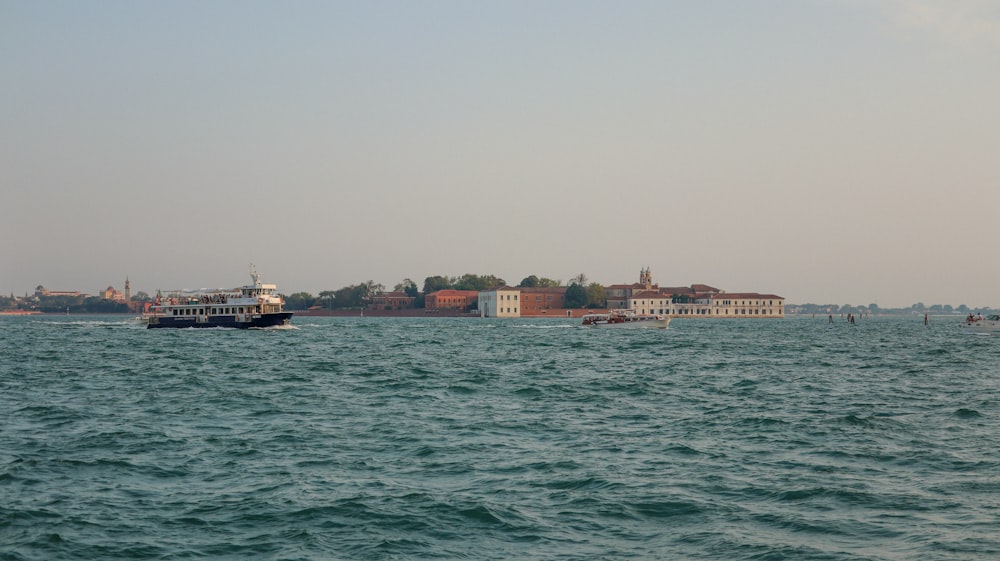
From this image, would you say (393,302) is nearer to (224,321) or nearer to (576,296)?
(576,296)

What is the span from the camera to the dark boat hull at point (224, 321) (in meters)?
73.1

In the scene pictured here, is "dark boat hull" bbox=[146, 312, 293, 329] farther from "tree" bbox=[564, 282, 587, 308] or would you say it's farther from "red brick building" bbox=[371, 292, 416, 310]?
"red brick building" bbox=[371, 292, 416, 310]

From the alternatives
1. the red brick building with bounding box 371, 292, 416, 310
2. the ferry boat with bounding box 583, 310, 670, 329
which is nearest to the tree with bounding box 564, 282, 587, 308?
the red brick building with bounding box 371, 292, 416, 310

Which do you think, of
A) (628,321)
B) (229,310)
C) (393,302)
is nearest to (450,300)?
(393,302)

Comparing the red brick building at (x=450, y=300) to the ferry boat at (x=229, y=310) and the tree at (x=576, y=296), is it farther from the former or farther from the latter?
the ferry boat at (x=229, y=310)

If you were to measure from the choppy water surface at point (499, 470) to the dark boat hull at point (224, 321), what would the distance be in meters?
47.7

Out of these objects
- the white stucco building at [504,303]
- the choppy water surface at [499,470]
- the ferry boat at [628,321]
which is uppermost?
the white stucco building at [504,303]

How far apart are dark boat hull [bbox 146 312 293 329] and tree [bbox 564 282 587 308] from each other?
9608 cm

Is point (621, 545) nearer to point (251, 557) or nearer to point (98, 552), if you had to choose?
point (251, 557)

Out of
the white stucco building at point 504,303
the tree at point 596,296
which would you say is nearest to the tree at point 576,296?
the tree at point 596,296

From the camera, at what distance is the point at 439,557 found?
8367 mm

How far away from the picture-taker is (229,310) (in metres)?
75.4

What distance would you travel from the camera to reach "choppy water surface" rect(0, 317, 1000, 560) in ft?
29.0

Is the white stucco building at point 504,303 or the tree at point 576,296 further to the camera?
the tree at point 576,296
